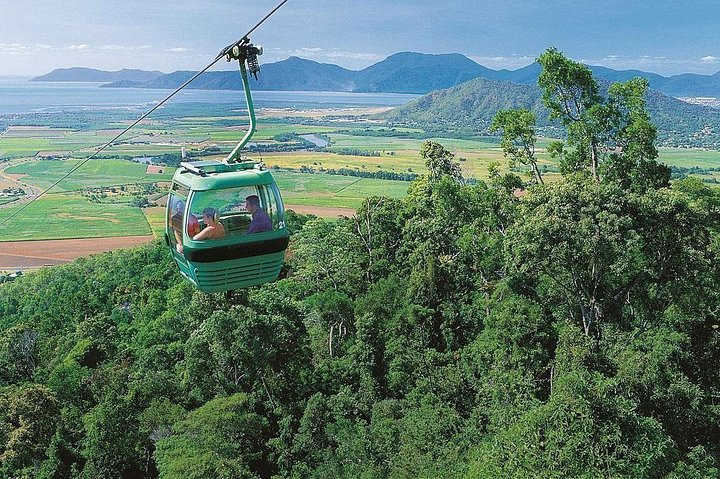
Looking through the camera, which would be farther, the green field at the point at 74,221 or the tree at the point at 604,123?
the green field at the point at 74,221

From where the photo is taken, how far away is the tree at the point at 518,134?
51.8 feet

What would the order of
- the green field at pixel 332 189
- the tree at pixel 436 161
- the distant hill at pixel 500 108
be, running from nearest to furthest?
the tree at pixel 436 161 < the green field at pixel 332 189 < the distant hill at pixel 500 108

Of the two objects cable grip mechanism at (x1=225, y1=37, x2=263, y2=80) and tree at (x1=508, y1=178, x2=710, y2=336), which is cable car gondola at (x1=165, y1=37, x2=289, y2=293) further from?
tree at (x1=508, y1=178, x2=710, y2=336)

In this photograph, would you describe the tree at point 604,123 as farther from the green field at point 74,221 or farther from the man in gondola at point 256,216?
the green field at point 74,221

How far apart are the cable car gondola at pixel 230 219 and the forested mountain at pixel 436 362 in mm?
5553

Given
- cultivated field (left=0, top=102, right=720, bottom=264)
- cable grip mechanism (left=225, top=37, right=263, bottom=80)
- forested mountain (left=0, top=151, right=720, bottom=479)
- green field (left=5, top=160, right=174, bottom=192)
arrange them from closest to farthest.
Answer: cable grip mechanism (left=225, top=37, right=263, bottom=80) → forested mountain (left=0, top=151, right=720, bottom=479) → cultivated field (left=0, top=102, right=720, bottom=264) → green field (left=5, top=160, right=174, bottom=192)

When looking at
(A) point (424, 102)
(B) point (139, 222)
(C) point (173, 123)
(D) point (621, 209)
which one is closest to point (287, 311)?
(D) point (621, 209)

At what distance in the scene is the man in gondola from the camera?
6.11 m

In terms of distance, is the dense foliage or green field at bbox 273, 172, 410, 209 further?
green field at bbox 273, 172, 410, 209

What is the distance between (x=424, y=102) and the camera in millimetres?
153625

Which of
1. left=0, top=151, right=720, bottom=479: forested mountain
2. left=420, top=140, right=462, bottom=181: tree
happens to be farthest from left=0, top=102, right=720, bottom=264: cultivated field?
left=0, top=151, right=720, bottom=479: forested mountain

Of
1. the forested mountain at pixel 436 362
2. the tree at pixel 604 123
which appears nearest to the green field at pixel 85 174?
the forested mountain at pixel 436 362

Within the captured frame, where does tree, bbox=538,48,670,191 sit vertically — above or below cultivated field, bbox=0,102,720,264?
above

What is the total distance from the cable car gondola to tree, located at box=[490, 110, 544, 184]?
36.3ft
